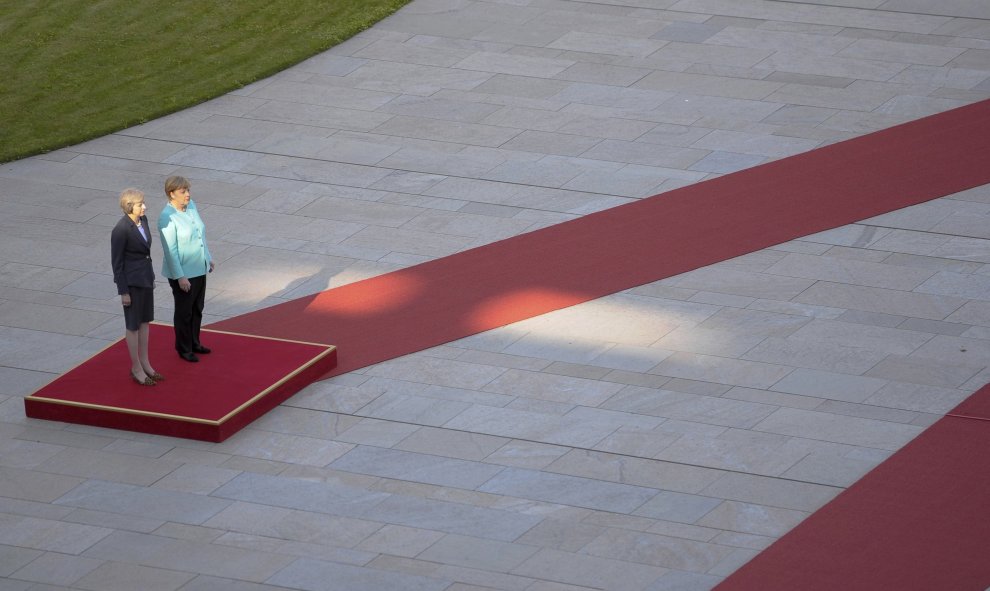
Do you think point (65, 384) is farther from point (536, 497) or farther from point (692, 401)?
point (692, 401)

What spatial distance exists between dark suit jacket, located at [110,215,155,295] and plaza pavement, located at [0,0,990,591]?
3.98 ft

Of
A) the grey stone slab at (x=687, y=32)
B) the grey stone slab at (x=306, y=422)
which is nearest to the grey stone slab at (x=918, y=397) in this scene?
the grey stone slab at (x=306, y=422)

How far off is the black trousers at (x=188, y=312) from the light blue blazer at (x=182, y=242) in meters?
0.10

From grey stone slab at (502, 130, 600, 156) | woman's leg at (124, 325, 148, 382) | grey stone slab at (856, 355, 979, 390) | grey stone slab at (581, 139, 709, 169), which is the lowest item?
grey stone slab at (856, 355, 979, 390)

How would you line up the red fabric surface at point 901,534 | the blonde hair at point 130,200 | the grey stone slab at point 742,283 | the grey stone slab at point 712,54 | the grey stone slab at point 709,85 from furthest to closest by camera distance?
the grey stone slab at point 712,54 → the grey stone slab at point 709,85 → the grey stone slab at point 742,283 → the blonde hair at point 130,200 → the red fabric surface at point 901,534

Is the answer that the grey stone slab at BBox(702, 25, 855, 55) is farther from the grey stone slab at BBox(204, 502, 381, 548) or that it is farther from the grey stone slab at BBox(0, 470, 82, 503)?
the grey stone slab at BBox(0, 470, 82, 503)

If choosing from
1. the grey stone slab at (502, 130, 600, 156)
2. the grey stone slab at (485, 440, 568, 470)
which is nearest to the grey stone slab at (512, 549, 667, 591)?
the grey stone slab at (485, 440, 568, 470)

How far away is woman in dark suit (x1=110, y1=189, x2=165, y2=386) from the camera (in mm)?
11062

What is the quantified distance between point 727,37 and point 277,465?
10.3 meters

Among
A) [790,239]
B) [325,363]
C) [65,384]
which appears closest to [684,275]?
[790,239]

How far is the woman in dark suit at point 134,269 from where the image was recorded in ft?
36.3

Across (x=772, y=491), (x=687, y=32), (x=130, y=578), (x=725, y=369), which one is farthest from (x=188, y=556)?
(x=687, y=32)

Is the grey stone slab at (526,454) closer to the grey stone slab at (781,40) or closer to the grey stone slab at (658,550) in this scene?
the grey stone slab at (658,550)

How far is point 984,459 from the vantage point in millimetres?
10492
